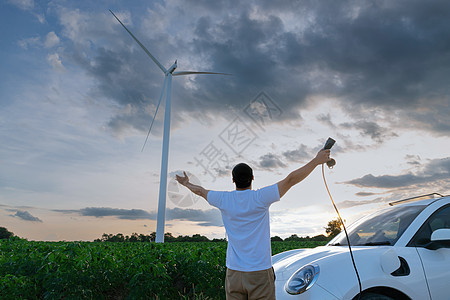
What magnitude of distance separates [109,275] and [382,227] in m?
4.38

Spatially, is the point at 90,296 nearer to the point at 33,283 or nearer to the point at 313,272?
the point at 33,283

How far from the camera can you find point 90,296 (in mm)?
6176

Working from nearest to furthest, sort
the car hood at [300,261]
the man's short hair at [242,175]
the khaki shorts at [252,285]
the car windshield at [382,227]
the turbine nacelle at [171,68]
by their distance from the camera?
the khaki shorts at [252,285] → the man's short hair at [242,175] → the car hood at [300,261] → the car windshield at [382,227] → the turbine nacelle at [171,68]

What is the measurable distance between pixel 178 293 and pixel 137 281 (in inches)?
40.7

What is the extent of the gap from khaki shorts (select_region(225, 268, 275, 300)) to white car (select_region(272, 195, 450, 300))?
72 cm

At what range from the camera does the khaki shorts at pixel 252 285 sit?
3.40 meters

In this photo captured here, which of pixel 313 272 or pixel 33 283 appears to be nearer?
pixel 313 272

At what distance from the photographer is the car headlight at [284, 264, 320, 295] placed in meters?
4.02

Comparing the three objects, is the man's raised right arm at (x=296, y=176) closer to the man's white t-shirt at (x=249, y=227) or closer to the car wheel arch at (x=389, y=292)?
the man's white t-shirt at (x=249, y=227)

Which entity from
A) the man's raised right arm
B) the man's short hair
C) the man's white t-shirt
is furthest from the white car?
the man's short hair

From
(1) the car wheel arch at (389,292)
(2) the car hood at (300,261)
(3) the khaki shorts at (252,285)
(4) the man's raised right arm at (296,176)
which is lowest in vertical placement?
(1) the car wheel arch at (389,292)

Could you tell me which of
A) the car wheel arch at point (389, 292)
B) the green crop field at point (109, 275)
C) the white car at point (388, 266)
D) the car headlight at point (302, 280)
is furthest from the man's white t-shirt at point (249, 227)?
the green crop field at point (109, 275)

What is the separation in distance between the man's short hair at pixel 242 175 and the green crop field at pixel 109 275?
3.47m

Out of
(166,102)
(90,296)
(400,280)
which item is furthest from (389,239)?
(166,102)
